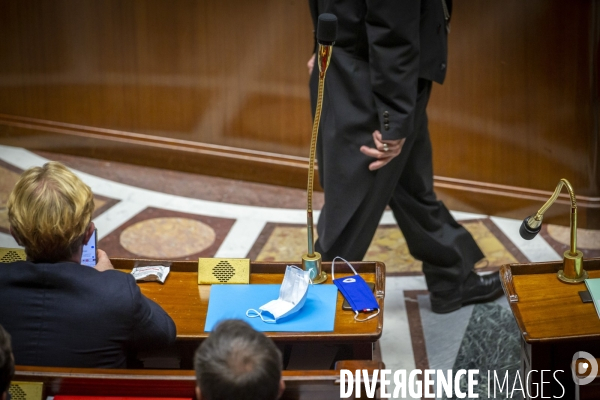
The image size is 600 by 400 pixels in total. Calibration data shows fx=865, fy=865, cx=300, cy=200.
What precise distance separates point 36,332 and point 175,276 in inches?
24.9

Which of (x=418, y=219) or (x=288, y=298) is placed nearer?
(x=288, y=298)

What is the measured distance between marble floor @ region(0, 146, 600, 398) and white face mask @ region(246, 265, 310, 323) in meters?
1.02

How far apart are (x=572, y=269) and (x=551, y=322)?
240mm

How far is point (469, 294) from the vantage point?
3.75m

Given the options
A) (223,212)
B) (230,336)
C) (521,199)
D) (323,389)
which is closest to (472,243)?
(521,199)

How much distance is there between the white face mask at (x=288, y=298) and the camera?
2.44 m

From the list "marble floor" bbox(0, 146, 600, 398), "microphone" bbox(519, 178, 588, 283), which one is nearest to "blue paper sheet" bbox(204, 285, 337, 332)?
"microphone" bbox(519, 178, 588, 283)

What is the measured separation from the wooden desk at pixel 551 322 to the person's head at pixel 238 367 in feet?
3.14

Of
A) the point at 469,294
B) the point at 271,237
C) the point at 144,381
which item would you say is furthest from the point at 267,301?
the point at 271,237

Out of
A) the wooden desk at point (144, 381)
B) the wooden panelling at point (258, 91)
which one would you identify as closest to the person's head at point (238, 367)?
the wooden desk at point (144, 381)

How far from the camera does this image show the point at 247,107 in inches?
197

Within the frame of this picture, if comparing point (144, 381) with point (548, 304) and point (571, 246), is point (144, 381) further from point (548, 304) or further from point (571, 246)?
→ point (571, 246)

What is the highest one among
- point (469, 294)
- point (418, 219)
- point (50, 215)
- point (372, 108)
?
point (372, 108)

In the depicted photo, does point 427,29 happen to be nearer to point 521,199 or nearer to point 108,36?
point 521,199
